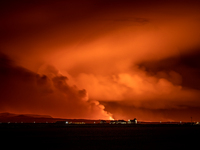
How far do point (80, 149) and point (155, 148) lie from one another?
16276 mm

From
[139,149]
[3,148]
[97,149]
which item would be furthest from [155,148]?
[3,148]

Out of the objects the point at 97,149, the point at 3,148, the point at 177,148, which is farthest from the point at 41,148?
the point at 177,148

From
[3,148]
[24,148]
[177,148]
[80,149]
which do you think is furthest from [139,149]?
[3,148]

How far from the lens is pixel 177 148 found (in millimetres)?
61469

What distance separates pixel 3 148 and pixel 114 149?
77.1 feet

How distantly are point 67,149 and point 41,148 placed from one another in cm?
591

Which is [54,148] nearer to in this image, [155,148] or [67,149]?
[67,149]

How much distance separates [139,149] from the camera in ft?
201

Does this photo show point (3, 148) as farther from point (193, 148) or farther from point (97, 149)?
point (193, 148)

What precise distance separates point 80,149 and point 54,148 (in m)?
5.91

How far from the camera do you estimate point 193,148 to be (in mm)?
61281

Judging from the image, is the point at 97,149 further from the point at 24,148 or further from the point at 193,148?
the point at 193,148

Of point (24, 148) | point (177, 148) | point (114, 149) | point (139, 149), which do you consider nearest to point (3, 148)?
point (24, 148)

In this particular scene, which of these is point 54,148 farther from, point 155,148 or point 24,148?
point 155,148
